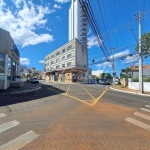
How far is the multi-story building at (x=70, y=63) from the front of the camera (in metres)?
44.0

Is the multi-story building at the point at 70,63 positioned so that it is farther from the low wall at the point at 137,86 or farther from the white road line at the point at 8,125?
the white road line at the point at 8,125

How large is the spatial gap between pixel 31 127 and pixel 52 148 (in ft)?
5.38

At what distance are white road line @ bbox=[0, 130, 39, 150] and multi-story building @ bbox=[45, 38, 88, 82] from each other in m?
39.2

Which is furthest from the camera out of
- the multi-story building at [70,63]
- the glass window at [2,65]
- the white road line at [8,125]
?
the multi-story building at [70,63]

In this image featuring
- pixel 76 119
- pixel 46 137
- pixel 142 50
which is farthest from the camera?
pixel 142 50

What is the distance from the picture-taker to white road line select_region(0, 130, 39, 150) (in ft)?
11.2

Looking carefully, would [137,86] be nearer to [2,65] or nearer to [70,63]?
[2,65]

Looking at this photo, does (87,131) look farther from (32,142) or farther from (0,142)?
(0,142)

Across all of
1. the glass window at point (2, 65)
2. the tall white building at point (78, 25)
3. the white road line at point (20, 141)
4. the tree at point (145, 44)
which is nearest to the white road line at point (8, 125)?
the white road line at point (20, 141)

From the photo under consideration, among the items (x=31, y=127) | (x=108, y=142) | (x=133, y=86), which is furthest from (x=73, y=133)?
(x=133, y=86)

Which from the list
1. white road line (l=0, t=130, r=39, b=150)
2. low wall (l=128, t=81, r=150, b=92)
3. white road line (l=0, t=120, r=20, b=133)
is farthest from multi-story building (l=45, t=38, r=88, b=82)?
white road line (l=0, t=130, r=39, b=150)

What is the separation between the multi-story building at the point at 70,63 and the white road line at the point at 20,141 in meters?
39.2

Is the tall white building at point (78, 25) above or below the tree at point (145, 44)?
above

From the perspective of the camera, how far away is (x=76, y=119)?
5781 mm
